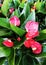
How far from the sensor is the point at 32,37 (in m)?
0.83

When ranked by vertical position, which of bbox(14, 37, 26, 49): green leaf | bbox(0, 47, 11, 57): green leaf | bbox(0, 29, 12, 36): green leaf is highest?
bbox(0, 29, 12, 36): green leaf

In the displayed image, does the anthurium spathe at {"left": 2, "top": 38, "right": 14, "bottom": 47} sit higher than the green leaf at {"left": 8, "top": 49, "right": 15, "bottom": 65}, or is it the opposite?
the anthurium spathe at {"left": 2, "top": 38, "right": 14, "bottom": 47}

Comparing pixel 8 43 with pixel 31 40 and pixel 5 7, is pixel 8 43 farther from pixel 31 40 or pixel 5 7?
pixel 5 7

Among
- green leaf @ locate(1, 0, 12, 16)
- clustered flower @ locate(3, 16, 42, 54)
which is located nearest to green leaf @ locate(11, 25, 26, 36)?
clustered flower @ locate(3, 16, 42, 54)

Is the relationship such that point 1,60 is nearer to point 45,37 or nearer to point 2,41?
point 2,41

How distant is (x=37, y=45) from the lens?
82cm

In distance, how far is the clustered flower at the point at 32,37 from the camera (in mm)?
814

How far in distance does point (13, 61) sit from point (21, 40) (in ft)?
0.32

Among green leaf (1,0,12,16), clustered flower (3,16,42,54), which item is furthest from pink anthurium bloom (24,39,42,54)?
green leaf (1,0,12,16)

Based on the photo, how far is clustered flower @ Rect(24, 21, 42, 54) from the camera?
2.67 feet

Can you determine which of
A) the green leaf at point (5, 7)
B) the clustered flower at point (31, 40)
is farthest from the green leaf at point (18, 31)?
the green leaf at point (5, 7)

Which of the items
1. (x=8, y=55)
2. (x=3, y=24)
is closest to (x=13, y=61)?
(x=8, y=55)

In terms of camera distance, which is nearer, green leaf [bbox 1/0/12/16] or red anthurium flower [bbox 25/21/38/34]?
red anthurium flower [bbox 25/21/38/34]

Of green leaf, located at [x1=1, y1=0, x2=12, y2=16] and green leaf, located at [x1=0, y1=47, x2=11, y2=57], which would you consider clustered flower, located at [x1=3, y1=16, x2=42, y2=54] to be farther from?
green leaf, located at [x1=1, y1=0, x2=12, y2=16]
